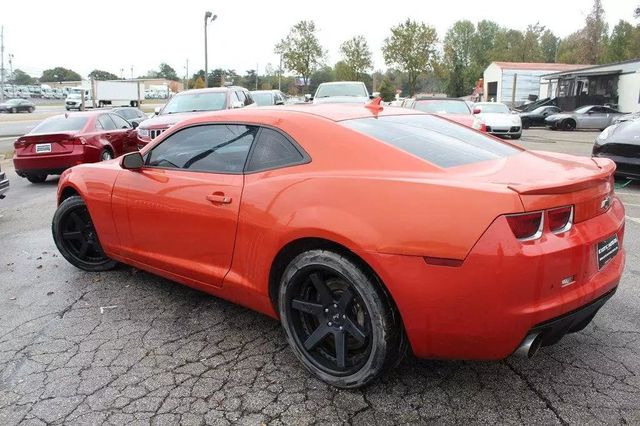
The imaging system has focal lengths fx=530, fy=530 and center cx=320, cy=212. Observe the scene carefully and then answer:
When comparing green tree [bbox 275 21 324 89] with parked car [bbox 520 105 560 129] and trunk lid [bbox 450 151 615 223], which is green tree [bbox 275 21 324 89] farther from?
trunk lid [bbox 450 151 615 223]

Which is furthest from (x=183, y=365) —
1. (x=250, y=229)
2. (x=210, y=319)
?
(x=250, y=229)

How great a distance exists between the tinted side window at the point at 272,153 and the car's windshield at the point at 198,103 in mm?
7846

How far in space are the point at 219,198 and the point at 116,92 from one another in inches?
1925

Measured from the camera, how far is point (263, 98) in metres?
18.8

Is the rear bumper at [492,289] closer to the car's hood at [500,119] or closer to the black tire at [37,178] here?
the black tire at [37,178]

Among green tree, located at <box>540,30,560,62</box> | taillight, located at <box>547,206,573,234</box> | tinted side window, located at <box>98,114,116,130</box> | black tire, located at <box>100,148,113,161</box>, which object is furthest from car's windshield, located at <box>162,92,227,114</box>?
green tree, located at <box>540,30,560,62</box>

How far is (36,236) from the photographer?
6.27 meters

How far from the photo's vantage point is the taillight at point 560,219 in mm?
2408

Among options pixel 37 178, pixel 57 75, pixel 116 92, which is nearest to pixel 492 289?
pixel 37 178

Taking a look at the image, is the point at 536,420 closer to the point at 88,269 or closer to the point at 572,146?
the point at 88,269

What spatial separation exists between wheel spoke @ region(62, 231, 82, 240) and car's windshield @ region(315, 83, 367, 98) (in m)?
12.4

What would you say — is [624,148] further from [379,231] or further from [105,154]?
[105,154]

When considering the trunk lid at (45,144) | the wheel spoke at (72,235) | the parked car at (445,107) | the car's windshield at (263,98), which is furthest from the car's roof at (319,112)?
the car's windshield at (263,98)

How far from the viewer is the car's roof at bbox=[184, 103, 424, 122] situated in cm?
331
